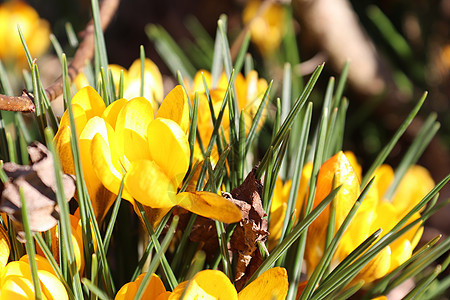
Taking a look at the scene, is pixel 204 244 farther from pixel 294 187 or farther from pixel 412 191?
pixel 412 191

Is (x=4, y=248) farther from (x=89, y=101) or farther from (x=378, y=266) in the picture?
(x=378, y=266)

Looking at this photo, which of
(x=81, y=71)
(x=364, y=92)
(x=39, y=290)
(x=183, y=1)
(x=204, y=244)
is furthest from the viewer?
(x=183, y=1)

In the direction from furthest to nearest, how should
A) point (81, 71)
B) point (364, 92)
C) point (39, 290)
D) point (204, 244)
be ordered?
point (364, 92) → point (81, 71) → point (204, 244) → point (39, 290)

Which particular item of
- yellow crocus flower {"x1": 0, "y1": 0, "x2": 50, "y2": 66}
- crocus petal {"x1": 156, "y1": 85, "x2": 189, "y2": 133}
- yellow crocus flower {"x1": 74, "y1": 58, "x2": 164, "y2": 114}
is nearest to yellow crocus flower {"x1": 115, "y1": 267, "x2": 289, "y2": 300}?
crocus petal {"x1": 156, "y1": 85, "x2": 189, "y2": 133}

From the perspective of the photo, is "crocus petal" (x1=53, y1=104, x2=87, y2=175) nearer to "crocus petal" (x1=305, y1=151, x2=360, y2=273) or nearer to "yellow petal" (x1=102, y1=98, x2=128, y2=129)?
"yellow petal" (x1=102, y1=98, x2=128, y2=129)

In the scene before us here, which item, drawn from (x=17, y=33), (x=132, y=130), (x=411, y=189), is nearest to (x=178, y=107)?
(x=132, y=130)

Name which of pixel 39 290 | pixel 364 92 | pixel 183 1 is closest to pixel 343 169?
pixel 39 290

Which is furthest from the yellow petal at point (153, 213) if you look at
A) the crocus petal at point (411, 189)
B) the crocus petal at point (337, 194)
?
the crocus petal at point (411, 189)
